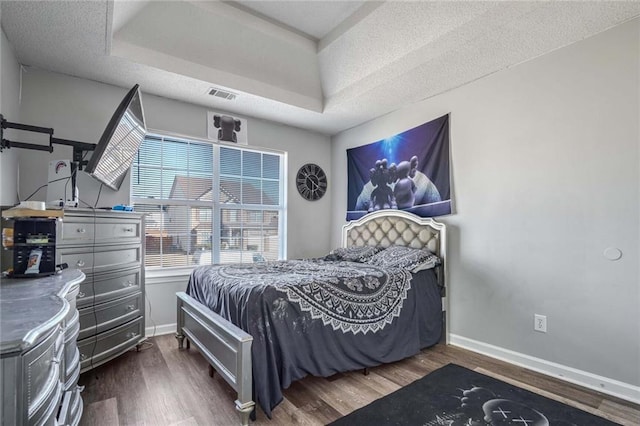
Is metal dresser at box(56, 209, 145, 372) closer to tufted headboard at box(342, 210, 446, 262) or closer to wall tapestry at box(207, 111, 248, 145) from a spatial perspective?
wall tapestry at box(207, 111, 248, 145)

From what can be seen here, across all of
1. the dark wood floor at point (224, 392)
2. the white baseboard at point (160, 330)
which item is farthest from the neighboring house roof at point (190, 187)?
Result: the dark wood floor at point (224, 392)

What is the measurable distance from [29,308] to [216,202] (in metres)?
2.91

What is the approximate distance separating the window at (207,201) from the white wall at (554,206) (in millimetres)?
2329

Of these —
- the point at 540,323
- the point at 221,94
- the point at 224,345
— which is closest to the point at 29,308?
the point at 224,345

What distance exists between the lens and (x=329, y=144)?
4.86m

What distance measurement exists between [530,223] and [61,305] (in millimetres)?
3056

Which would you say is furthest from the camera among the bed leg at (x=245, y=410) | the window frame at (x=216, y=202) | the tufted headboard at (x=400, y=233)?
the window frame at (x=216, y=202)

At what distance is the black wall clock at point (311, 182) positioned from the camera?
4512mm

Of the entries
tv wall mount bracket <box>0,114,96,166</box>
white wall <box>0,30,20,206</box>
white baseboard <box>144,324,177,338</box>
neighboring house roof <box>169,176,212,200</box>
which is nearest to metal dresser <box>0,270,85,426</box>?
tv wall mount bracket <box>0,114,96,166</box>

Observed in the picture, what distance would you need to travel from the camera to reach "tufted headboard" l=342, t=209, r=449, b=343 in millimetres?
3135

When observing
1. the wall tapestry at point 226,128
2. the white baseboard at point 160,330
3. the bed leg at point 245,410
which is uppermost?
the wall tapestry at point 226,128

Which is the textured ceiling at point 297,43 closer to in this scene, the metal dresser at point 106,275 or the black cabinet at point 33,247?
the metal dresser at point 106,275

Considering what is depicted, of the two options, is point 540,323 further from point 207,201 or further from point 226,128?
point 226,128

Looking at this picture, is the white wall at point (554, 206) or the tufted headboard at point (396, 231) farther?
the tufted headboard at point (396, 231)
